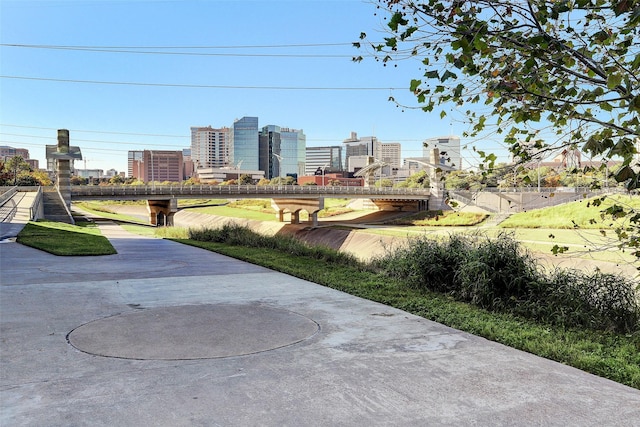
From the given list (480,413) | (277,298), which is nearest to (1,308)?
(277,298)

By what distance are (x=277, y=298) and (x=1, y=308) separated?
4.16 meters

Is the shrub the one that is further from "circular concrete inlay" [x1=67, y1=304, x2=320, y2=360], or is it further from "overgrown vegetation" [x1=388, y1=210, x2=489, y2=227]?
"overgrown vegetation" [x1=388, y1=210, x2=489, y2=227]

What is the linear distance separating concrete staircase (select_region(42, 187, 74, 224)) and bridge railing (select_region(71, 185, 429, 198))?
2544 mm

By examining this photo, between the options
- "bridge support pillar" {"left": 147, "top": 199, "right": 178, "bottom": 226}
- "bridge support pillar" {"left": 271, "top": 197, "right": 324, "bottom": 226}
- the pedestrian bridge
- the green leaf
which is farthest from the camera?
"bridge support pillar" {"left": 271, "top": 197, "right": 324, "bottom": 226}

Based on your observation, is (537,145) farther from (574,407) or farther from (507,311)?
(507,311)

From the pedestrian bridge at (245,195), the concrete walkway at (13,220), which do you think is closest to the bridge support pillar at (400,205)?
the pedestrian bridge at (245,195)

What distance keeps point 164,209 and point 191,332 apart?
60073 mm

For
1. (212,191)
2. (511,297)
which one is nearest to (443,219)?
(212,191)

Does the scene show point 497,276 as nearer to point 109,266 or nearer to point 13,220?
point 109,266

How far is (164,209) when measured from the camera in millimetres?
63875

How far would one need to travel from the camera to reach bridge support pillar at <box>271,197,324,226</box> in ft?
224

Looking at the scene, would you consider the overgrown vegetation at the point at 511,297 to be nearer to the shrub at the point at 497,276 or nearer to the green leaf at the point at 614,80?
the shrub at the point at 497,276

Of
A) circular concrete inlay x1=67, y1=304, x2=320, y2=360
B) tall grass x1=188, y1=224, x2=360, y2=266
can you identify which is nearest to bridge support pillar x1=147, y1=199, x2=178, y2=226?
tall grass x1=188, y1=224, x2=360, y2=266

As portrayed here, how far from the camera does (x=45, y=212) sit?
144 feet
